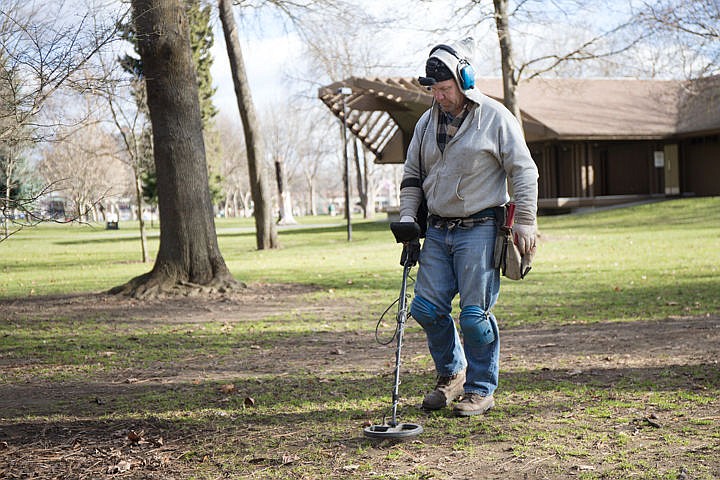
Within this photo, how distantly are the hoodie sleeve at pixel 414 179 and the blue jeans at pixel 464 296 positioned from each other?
Result: 7.3 inches

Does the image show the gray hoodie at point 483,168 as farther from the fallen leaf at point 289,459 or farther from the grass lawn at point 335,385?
the fallen leaf at point 289,459

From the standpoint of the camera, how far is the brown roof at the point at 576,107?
28188 millimetres

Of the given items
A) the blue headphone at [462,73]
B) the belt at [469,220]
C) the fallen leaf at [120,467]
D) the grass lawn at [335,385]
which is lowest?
the grass lawn at [335,385]

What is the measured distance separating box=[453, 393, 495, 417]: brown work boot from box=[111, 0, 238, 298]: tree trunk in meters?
7.69

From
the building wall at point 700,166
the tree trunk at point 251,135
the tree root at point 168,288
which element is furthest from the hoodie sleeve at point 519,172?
the building wall at point 700,166

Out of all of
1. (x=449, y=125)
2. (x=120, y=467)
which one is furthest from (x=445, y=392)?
(x=120, y=467)

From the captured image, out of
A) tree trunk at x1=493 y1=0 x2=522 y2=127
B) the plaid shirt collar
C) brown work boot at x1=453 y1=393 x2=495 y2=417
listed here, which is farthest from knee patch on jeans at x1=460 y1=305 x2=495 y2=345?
tree trunk at x1=493 y1=0 x2=522 y2=127

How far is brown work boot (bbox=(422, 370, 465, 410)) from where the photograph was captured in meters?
5.14

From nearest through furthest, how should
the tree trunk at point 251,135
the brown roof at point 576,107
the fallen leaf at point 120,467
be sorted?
1. the fallen leaf at point 120,467
2. the tree trunk at point 251,135
3. the brown roof at point 576,107

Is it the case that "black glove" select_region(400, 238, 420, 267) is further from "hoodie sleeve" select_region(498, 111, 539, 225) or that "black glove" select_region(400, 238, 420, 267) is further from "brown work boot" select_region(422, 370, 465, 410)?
"brown work boot" select_region(422, 370, 465, 410)

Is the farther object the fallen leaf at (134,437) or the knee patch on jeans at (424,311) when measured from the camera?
the knee patch on jeans at (424,311)

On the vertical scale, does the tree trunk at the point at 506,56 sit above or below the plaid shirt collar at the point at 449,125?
above

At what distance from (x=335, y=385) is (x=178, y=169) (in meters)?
6.76

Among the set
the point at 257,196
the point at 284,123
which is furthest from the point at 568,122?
the point at 284,123
